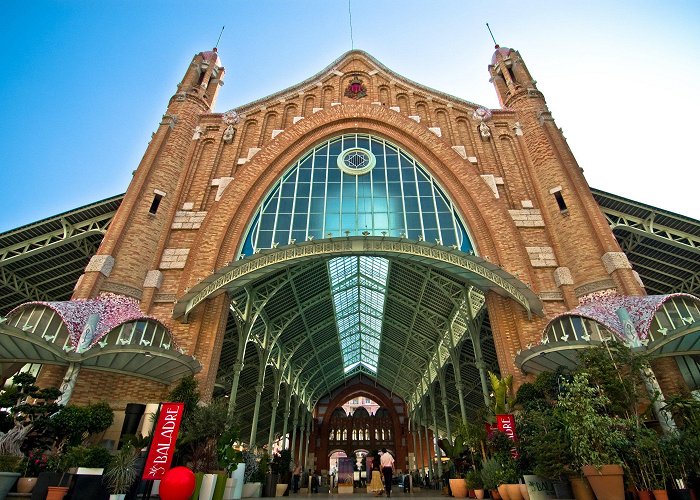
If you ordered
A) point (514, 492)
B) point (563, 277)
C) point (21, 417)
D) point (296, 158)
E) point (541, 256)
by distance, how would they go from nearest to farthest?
point (21, 417)
point (514, 492)
point (563, 277)
point (541, 256)
point (296, 158)

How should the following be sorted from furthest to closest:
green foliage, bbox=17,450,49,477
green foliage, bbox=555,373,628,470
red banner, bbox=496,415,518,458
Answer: red banner, bbox=496,415,518,458 < green foliage, bbox=17,450,49,477 < green foliage, bbox=555,373,628,470

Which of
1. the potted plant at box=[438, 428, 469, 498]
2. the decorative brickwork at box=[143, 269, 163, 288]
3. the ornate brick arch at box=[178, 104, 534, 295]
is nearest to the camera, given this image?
the potted plant at box=[438, 428, 469, 498]

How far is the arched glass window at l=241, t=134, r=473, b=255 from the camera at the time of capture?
19562 millimetres

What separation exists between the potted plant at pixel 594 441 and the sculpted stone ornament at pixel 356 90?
2122cm

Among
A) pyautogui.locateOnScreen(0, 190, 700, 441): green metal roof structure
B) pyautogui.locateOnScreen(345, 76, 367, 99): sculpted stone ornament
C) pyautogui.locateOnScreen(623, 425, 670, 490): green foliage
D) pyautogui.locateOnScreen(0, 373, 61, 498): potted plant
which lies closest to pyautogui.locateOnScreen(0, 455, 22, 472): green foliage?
pyautogui.locateOnScreen(0, 373, 61, 498): potted plant

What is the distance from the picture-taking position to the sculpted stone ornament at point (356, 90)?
83.7ft

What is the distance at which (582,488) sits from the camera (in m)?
8.28

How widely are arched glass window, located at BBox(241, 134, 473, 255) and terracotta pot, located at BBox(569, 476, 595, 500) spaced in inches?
454

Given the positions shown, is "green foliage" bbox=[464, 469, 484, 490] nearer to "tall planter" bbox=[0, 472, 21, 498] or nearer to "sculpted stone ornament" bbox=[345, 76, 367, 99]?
"tall planter" bbox=[0, 472, 21, 498]

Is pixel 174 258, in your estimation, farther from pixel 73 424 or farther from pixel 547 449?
pixel 547 449

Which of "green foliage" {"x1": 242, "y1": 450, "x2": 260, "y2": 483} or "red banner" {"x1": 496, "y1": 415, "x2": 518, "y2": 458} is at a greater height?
"red banner" {"x1": 496, "y1": 415, "x2": 518, "y2": 458}

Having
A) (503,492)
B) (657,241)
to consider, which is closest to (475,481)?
(503,492)

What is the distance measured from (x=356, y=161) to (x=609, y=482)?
18.3 m

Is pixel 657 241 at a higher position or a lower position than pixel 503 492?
higher
